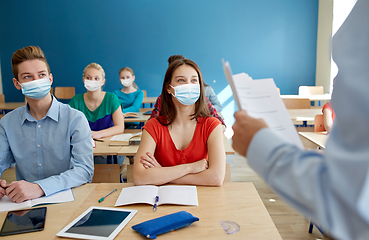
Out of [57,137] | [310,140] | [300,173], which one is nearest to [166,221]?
[300,173]

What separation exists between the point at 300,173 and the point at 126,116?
3482 mm

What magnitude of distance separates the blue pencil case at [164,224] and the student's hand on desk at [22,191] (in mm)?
617

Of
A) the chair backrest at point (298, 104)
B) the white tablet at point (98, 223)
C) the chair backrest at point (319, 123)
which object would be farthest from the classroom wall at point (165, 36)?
the white tablet at point (98, 223)

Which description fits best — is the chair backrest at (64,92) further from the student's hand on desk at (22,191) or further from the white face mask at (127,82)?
the student's hand on desk at (22,191)

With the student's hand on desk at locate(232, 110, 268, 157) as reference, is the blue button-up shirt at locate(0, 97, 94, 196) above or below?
below

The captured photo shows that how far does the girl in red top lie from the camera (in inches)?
59.4

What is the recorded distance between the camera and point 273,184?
533 millimetres

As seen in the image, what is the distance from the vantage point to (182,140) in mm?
1790

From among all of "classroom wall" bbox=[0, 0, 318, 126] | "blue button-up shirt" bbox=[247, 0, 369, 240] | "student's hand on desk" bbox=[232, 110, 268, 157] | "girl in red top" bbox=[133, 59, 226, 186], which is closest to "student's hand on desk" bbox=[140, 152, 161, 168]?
"girl in red top" bbox=[133, 59, 226, 186]

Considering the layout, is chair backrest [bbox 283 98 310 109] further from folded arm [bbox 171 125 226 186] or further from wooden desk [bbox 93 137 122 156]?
folded arm [bbox 171 125 226 186]

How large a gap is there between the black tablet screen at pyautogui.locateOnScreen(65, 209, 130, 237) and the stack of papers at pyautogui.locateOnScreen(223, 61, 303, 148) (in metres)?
0.72

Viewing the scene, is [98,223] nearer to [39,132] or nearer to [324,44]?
[39,132]

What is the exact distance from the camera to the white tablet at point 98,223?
101cm

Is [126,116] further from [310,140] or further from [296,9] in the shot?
[296,9]
